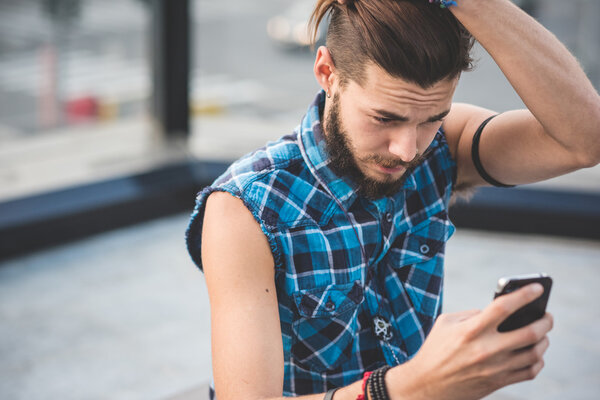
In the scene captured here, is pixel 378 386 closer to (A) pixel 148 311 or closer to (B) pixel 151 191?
(A) pixel 148 311

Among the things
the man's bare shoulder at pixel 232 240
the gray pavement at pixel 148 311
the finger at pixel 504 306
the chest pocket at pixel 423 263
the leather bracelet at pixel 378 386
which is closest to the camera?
the finger at pixel 504 306

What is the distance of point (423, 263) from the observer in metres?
1.50

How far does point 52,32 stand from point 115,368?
2.37 metres

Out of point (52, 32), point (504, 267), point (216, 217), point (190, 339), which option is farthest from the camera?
point (52, 32)

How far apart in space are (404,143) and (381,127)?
2.2 inches

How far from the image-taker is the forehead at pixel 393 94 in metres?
1.25

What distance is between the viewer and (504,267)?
11.7 ft

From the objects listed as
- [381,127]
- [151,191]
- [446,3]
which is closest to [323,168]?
[381,127]

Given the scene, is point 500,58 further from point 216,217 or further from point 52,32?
point 52,32

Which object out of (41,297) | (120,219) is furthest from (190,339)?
(120,219)

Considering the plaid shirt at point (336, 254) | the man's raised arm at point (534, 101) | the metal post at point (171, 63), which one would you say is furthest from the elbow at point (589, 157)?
the metal post at point (171, 63)

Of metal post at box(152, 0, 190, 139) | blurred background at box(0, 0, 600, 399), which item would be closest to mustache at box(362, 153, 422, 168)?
blurred background at box(0, 0, 600, 399)

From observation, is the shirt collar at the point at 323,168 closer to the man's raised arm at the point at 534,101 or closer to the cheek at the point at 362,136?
the cheek at the point at 362,136

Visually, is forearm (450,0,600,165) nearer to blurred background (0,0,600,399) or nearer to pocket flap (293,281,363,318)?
pocket flap (293,281,363,318)
